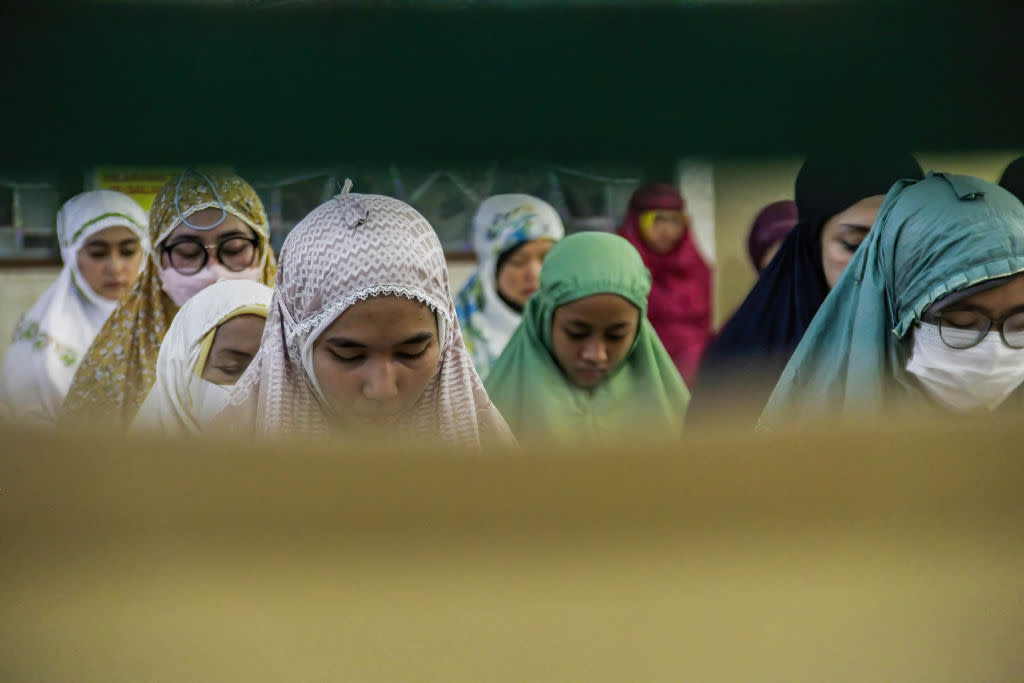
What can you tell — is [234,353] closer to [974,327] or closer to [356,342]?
[356,342]

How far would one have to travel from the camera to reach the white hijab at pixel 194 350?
1729mm

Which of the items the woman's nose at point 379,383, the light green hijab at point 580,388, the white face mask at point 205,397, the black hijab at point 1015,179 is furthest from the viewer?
the light green hijab at point 580,388

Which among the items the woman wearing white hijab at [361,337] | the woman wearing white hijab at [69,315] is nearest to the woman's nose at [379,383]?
the woman wearing white hijab at [361,337]

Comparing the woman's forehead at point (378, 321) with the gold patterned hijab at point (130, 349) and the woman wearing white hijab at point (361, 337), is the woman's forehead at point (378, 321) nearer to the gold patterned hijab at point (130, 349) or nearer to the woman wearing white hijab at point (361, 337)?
the woman wearing white hijab at point (361, 337)

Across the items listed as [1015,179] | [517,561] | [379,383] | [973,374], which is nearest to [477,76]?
[517,561]

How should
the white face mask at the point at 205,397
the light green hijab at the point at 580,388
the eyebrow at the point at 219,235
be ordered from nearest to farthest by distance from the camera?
the white face mask at the point at 205,397, the eyebrow at the point at 219,235, the light green hijab at the point at 580,388

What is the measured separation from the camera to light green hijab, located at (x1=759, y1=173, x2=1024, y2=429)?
4.95ft

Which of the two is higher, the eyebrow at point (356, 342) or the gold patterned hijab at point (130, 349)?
the gold patterned hijab at point (130, 349)

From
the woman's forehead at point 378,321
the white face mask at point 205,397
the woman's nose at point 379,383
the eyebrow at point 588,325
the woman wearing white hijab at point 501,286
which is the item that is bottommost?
the woman's nose at point 379,383

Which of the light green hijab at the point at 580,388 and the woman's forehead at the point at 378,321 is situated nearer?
the woman's forehead at the point at 378,321

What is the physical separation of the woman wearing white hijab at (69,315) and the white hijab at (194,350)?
34 cm

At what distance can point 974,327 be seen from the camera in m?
1.55

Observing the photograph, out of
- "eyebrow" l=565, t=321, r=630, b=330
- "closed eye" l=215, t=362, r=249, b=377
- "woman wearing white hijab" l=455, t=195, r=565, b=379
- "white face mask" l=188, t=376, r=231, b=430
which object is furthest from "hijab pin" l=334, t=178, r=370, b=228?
"woman wearing white hijab" l=455, t=195, r=565, b=379

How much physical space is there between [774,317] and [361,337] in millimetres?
1096
